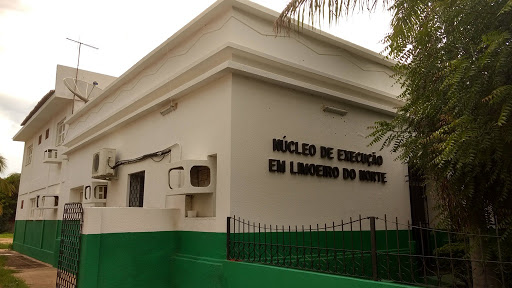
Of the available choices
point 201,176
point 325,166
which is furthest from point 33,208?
point 325,166

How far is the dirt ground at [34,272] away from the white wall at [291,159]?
6.16m

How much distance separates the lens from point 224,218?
649 centimetres

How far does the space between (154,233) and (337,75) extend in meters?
4.94

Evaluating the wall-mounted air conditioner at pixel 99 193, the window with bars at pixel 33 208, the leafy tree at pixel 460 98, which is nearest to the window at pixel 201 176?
the leafy tree at pixel 460 98

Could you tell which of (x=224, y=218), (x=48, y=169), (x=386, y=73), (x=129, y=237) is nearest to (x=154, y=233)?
(x=129, y=237)

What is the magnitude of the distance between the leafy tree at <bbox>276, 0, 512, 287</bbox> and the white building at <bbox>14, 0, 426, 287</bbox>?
5.35 ft

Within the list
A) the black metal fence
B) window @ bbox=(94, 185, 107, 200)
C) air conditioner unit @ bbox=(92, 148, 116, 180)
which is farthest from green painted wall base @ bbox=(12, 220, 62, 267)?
the black metal fence

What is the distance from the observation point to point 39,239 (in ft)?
52.9

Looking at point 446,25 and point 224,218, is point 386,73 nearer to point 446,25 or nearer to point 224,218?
point 446,25

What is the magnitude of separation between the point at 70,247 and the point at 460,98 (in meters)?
7.03

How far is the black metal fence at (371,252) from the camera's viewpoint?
4297 millimetres

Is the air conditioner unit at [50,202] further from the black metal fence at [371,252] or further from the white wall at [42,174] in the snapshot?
the black metal fence at [371,252]

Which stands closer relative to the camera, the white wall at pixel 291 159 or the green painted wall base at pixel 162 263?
the green painted wall base at pixel 162 263

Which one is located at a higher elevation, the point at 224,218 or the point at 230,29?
the point at 230,29
